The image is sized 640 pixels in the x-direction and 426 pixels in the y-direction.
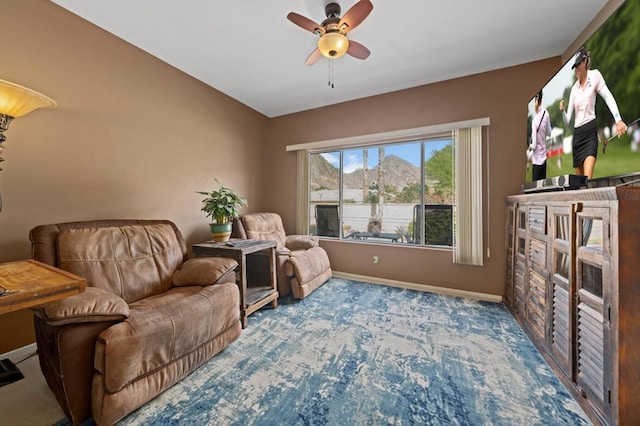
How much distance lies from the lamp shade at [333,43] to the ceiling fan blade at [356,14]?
2.7 inches

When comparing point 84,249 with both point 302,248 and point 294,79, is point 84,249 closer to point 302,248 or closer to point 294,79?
point 302,248

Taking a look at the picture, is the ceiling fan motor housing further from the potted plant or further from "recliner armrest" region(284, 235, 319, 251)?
"recliner armrest" region(284, 235, 319, 251)

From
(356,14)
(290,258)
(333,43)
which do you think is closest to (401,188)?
(290,258)

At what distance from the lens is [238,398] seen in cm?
150

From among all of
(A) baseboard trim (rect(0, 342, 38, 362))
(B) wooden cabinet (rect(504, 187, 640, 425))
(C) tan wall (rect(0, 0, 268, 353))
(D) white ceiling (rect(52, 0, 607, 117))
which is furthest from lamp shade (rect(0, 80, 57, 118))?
(B) wooden cabinet (rect(504, 187, 640, 425))

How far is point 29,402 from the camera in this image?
1.45 meters

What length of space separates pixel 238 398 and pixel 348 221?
9.57 feet

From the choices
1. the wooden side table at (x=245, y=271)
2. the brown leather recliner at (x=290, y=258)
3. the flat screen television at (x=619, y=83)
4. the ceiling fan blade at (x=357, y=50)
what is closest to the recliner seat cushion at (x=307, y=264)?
the brown leather recliner at (x=290, y=258)

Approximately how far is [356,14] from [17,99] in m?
2.31

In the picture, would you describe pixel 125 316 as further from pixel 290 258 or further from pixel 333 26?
pixel 333 26

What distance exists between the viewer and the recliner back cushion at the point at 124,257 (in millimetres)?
1766

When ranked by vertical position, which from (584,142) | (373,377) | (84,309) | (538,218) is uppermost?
(584,142)

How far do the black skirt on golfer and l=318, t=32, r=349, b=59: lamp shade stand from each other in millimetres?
1872

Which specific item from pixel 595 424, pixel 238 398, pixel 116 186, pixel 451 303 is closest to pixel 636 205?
pixel 595 424
